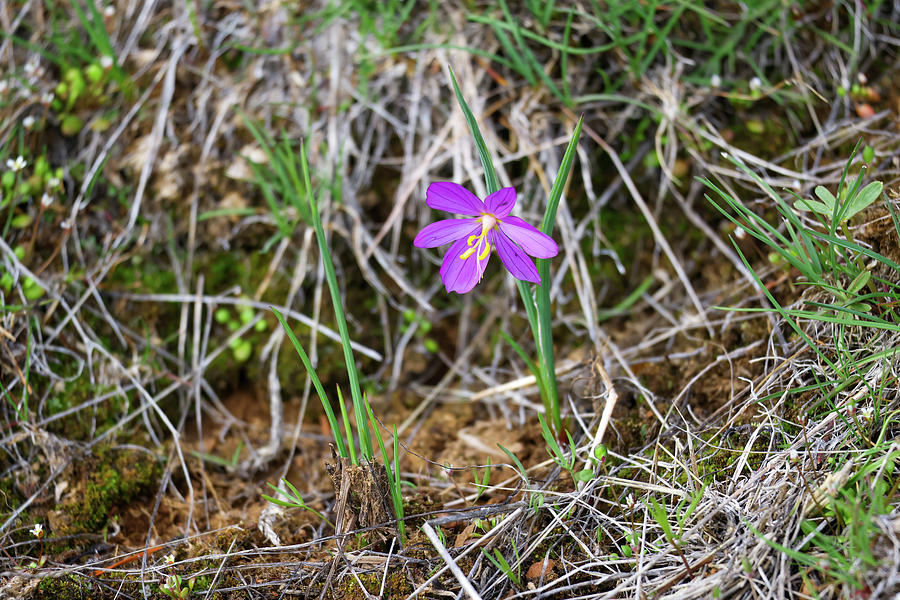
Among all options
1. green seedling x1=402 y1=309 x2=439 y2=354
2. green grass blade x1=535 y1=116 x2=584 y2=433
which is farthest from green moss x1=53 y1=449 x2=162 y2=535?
green grass blade x1=535 y1=116 x2=584 y2=433

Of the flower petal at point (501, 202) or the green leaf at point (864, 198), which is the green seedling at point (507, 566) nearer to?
the flower petal at point (501, 202)

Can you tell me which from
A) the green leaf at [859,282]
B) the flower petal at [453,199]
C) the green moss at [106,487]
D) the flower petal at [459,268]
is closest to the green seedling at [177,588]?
the green moss at [106,487]

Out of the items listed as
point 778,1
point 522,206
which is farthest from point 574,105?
point 778,1

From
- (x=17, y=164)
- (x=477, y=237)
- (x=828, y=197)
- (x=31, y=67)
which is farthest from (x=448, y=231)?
(x=31, y=67)

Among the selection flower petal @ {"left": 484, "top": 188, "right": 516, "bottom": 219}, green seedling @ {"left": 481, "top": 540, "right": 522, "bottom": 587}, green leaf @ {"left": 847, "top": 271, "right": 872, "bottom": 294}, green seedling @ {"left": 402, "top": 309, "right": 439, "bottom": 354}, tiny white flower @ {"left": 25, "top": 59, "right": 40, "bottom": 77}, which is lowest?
green seedling @ {"left": 402, "top": 309, "right": 439, "bottom": 354}

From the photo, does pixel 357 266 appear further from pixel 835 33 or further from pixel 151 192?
pixel 835 33

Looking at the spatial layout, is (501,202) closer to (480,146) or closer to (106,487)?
(480,146)

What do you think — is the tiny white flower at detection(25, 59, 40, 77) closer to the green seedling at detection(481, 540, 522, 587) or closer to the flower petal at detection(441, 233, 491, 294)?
the flower petal at detection(441, 233, 491, 294)
